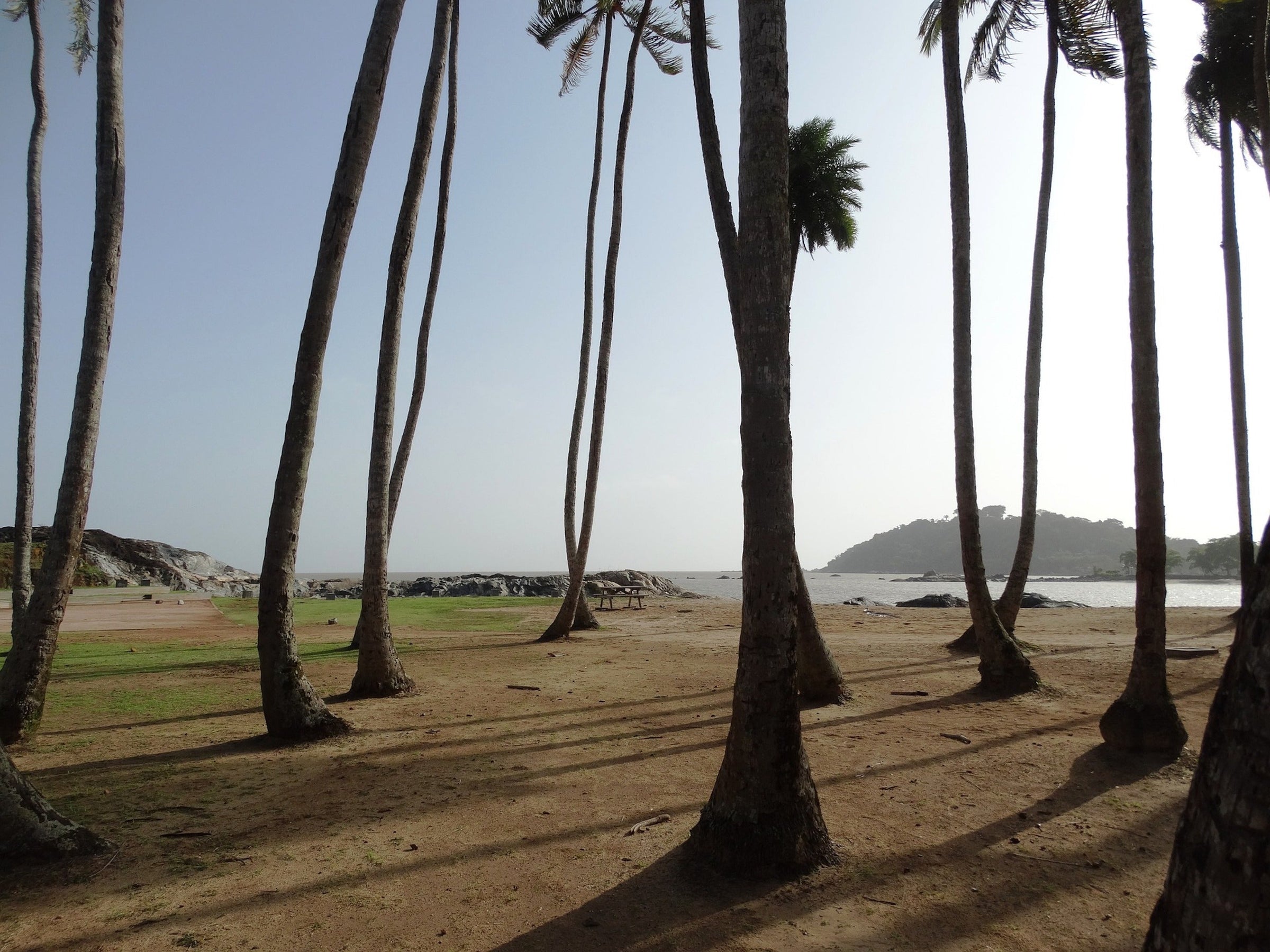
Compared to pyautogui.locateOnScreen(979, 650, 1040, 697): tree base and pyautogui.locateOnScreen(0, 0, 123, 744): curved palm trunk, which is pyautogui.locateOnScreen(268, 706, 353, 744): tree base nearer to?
pyautogui.locateOnScreen(0, 0, 123, 744): curved palm trunk

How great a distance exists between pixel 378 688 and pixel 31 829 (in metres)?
5.05

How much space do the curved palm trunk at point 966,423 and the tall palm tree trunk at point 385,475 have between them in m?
7.00

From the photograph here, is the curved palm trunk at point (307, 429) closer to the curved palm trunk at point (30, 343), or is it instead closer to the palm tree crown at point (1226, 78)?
the curved palm trunk at point (30, 343)

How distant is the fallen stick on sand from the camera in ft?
15.3

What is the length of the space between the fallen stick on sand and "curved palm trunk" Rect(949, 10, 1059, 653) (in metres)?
8.48

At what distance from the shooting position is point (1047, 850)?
173 inches

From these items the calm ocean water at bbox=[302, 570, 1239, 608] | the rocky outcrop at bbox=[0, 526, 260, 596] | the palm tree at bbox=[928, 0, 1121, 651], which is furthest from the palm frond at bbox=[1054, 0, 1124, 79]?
the rocky outcrop at bbox=[0, 526, 260, 596]

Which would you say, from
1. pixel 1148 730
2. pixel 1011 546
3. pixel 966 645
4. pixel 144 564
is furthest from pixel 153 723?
pixel 1011 546

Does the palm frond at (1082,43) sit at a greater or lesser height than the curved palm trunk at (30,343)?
greater

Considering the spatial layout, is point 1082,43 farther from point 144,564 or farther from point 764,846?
point 144,564

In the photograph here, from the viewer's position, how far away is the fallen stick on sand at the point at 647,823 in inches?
183

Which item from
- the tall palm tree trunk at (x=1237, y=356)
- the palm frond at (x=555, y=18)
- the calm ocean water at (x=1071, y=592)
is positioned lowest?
the calm ocean water at (x=1071, y=592)

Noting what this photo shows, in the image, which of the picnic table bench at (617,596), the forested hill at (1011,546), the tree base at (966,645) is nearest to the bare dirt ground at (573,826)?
the tree base at (966,645)

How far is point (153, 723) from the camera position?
7.45 metres
